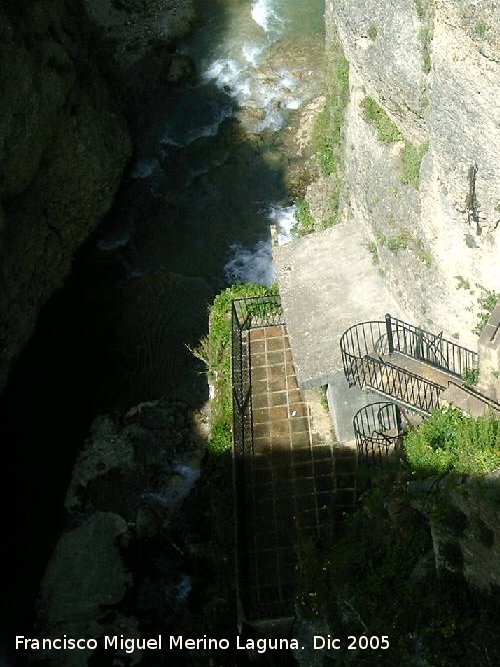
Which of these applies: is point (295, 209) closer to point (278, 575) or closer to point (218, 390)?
point (218, 390)

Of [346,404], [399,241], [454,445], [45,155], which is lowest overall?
[454,445]

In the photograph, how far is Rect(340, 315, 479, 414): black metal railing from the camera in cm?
1260

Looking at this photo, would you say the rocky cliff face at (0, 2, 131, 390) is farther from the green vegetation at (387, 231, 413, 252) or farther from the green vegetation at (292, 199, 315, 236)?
the green vegetation at (387, 231, 413, 252)

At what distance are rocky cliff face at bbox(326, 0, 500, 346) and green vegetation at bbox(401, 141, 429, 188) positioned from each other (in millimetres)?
18

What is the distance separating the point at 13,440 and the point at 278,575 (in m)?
9.24

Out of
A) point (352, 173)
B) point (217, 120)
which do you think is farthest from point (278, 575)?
point (217, 120)

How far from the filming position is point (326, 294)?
580 inches

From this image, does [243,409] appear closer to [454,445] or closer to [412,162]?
[454,445]

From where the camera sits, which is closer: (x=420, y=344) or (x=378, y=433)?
(x=420, y=344)

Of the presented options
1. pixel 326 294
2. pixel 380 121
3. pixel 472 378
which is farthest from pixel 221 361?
pixel 472 378

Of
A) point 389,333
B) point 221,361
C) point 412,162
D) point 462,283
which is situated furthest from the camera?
point 221,361

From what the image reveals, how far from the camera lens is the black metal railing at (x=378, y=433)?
13188 millimetres

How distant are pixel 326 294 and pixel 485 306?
3.38 m

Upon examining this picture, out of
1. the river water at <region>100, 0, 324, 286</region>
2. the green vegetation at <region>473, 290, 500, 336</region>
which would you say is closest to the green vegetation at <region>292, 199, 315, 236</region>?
the river water at <region>100, 0, 324, 286</region>
